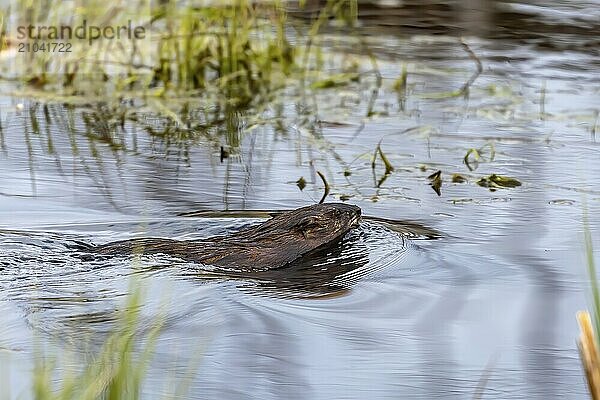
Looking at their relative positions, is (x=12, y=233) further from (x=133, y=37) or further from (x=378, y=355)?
(x=133, y=37)

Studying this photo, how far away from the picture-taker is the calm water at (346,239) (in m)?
3.33

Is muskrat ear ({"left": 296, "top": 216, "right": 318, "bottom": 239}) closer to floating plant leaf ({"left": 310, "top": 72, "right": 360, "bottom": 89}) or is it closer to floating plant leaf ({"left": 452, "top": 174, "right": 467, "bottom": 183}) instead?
floating plant leaf ({"left": 452, "top": 174, "right": 467, "bottom": 183})

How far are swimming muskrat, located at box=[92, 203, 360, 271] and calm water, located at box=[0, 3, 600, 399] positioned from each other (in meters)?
0.09

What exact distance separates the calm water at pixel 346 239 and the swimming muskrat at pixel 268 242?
86 millimetres

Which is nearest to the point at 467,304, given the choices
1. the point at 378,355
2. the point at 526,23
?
the point at 378,355

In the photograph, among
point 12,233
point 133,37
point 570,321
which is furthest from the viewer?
point 133,37

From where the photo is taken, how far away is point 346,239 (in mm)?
4688

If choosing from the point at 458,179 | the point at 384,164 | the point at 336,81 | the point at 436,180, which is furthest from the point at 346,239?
the point at 336,81

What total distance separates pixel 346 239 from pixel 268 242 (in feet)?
1.21

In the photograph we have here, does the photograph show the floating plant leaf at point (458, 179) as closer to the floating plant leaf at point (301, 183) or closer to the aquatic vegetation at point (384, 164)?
the aquatic vegetation at point (384, 164)

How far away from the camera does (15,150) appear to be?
5953mm

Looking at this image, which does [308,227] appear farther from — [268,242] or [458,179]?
[458,179]

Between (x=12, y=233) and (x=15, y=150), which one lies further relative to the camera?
(x=15, y=150)

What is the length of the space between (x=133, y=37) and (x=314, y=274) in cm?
401
